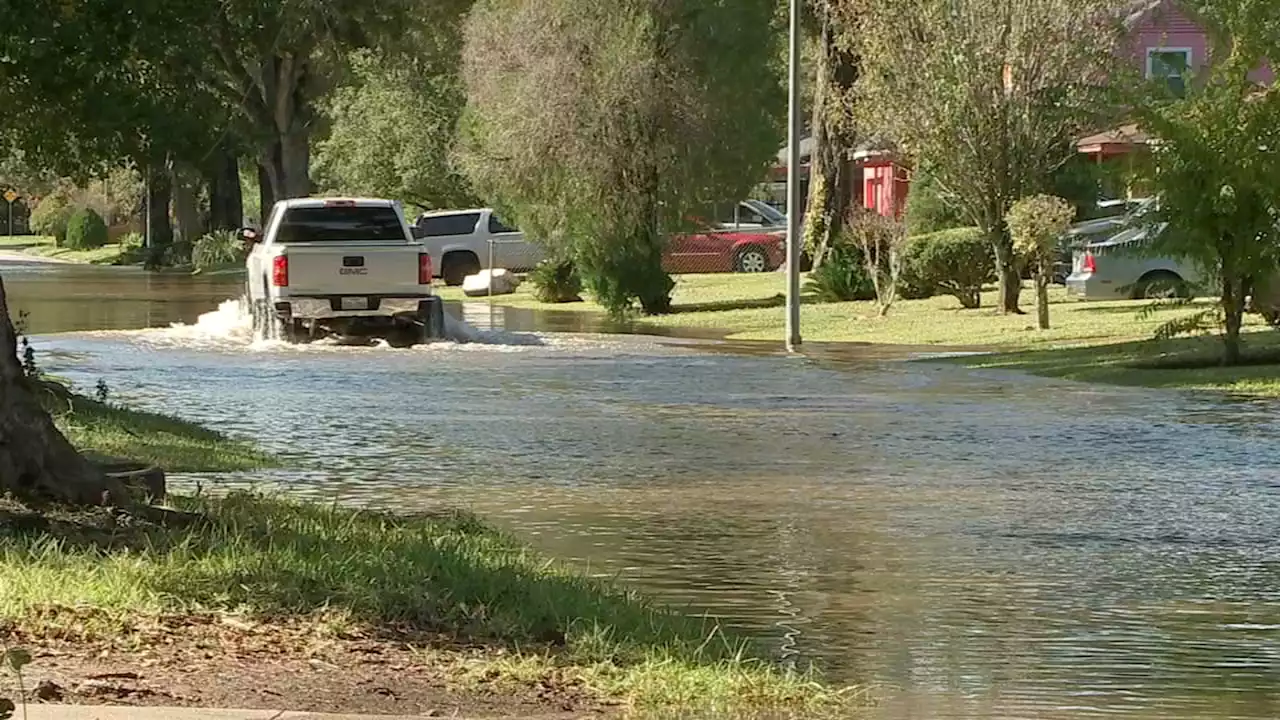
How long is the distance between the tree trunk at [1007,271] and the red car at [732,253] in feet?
54.6

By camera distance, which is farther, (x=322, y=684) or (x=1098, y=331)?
(x=1098, y=331)

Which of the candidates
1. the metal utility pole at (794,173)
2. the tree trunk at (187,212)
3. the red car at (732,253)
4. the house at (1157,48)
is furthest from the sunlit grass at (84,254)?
the metal utility pole at (794,173)

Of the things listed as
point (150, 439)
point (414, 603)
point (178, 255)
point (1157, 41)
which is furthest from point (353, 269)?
point (178, 255)

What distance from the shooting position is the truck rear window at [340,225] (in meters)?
28.8

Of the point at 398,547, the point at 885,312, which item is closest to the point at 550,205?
the point at 885,312

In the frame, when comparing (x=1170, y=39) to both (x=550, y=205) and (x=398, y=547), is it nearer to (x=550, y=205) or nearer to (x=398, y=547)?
(x=550, y=205)

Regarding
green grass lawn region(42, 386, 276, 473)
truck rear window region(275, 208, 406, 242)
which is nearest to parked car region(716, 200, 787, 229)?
truck rear window region(275, 208, 406, 242)

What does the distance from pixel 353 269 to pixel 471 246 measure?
23.2m

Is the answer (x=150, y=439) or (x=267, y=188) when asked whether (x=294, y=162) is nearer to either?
(x=267, y=188)

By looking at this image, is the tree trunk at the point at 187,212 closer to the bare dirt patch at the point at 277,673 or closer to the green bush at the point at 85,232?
the green bush at the point at 85,232

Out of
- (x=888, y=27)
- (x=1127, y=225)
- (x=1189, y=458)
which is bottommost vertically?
(x=1189, y=458)

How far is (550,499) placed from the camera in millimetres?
14078

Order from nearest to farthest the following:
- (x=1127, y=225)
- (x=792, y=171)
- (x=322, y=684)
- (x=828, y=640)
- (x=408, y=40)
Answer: (x=322, y=684) → (x=828, y=640) → (x=1127, y=225) → (x=792, y=171) → (x=408, y=40)

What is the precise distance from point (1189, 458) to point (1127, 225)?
9.45 m
